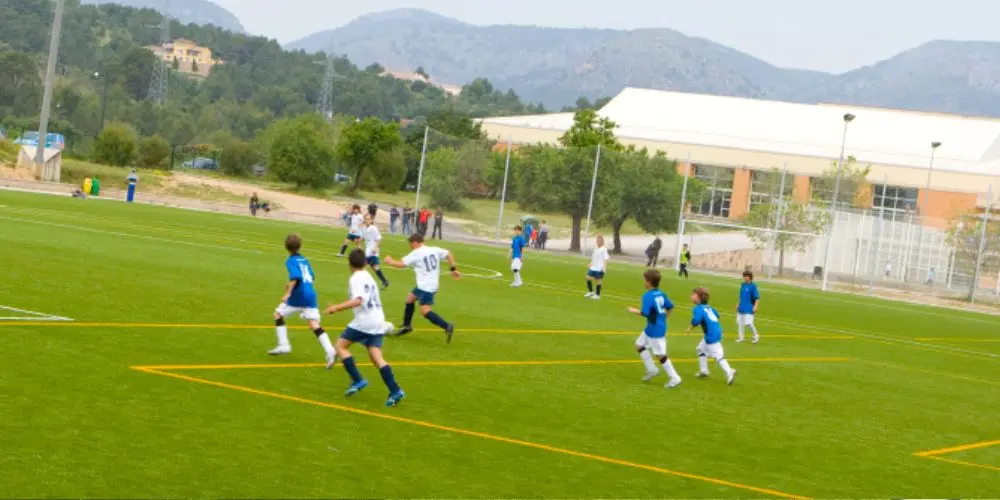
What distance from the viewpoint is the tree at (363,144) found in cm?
10300

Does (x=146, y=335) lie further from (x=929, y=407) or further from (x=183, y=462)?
(x=929, y=407)

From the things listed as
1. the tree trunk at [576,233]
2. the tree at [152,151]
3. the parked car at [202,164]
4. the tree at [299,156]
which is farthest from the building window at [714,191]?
the parked car at [202,164]

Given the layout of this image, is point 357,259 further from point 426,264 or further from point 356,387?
point 426,264

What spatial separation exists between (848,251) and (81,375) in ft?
174

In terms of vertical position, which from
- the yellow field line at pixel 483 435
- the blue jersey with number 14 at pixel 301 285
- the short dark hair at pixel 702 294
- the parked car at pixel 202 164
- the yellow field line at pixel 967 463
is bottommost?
the yellow field line at pixel 483 435

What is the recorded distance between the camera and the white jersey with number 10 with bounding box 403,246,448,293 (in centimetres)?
2219

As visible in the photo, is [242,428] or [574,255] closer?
[242,428]

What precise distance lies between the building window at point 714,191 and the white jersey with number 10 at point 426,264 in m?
44.8

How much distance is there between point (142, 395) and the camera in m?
14.6

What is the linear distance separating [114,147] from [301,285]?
78454 millimetres

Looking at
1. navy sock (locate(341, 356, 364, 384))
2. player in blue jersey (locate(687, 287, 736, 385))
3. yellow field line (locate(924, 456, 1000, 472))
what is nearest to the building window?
player in blue jersey (locate(687, 287, 736, 385))

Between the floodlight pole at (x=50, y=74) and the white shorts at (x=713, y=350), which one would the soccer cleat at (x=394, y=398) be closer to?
the white shorts at (x=713, y=350)

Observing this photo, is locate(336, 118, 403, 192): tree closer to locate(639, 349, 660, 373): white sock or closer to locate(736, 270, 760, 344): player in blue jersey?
locate(736, 270, 760, 344): player in blue jersey

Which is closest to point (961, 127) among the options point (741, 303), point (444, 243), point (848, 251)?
point (848, 251)
